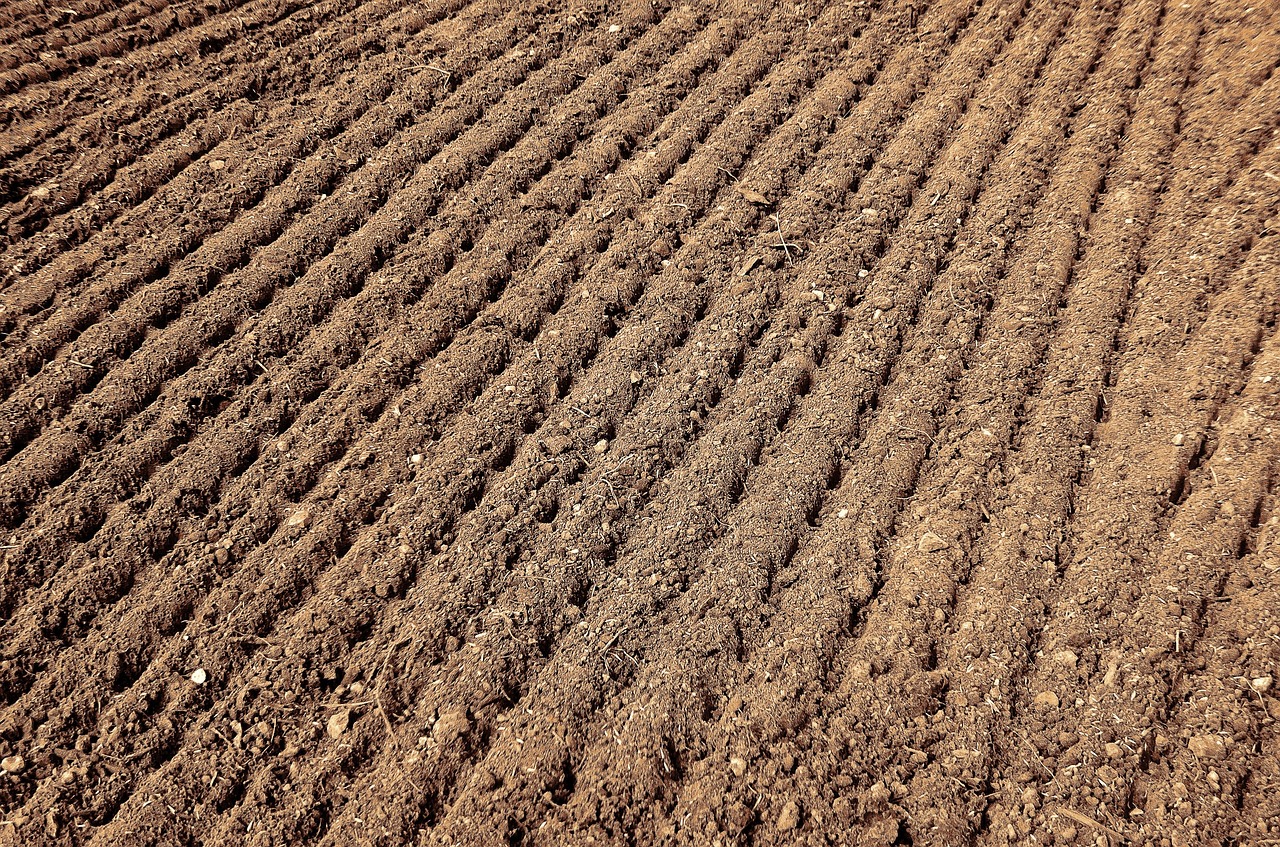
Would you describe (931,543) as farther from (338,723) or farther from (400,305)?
(400,305)

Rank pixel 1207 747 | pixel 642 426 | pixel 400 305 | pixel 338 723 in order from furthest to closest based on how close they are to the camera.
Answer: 1. pixel 400 305
2. pixel 642 426
3. pixel 338 723
4. pixel 1207 747

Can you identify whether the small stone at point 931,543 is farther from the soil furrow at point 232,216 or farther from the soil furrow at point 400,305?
the soil furrow at point 232,216

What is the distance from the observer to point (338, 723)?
2555 mm

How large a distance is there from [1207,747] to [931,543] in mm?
960

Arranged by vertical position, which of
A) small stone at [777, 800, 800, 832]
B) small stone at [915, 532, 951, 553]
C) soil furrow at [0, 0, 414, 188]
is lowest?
small stone at [777, 800, 800, 832]

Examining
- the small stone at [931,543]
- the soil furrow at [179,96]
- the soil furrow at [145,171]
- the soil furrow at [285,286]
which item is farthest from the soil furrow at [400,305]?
the small stone at [931,543]

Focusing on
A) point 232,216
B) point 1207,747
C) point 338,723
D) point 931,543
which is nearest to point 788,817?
point 931,543

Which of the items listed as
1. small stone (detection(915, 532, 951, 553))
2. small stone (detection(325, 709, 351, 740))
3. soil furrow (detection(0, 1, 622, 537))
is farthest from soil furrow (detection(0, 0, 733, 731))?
small stone (detection(915, 532, 951, 553))

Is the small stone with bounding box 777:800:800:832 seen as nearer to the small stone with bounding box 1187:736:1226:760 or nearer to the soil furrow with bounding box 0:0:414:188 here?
the small stone with bounding box 1187:736:1226:760

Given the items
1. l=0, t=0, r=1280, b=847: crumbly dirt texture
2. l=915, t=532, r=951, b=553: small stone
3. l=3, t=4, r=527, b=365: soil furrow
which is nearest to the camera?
l=0, t=0, r=1280, b=847: crumbly dirt texture

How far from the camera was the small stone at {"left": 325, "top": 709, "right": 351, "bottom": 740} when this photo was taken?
254 centimetres

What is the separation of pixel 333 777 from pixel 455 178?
275 centimetres

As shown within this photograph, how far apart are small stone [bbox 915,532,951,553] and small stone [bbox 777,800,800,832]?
1.00 m

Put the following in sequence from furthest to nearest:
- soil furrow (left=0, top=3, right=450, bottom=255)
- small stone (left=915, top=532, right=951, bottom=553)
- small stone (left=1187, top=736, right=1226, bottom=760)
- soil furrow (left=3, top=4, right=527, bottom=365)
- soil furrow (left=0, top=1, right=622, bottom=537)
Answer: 1. soil furrow (left=0, top=3, right=450, bottom=255)
2. soil furrow (left=3, top=4, right=527, bottom=365)
3. soil furrow (left=0, top=1, right=622, bottom=537)
4. small stone (left=915, top=532, right=951, bottom=553)
5. small stone (left=1187, top=736, right=1226, bottom=760)
